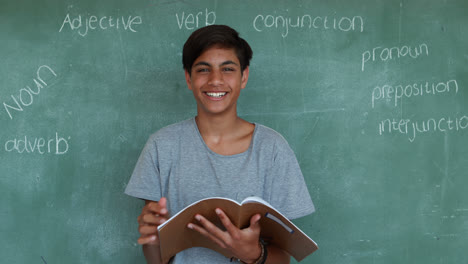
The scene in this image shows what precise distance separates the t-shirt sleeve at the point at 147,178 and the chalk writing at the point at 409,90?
101 cm

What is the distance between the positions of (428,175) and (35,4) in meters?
1.82

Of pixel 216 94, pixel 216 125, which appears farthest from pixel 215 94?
pixel 216 125

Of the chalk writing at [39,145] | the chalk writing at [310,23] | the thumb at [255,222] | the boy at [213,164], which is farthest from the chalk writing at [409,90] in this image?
the chalk writing at [39,145]

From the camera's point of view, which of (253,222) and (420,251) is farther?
(420,251)

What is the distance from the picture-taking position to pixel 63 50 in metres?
1.76

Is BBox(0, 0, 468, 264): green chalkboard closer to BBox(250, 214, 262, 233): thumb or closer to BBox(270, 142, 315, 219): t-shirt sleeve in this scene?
BBox(270, 142, 315, 219): t-shirt sleeve

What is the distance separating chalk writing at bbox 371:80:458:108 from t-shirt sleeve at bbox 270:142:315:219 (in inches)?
27.1

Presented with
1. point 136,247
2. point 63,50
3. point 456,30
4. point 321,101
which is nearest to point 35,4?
point 63,50

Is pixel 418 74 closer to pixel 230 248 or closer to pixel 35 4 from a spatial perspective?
pixel 230 248

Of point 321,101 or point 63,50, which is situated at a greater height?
point 63,50

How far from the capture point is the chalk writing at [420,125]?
5.99 feet

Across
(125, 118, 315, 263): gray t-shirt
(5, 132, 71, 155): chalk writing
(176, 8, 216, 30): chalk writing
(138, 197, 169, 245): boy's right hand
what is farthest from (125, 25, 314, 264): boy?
(5, 132, 71, 155): chalk writing

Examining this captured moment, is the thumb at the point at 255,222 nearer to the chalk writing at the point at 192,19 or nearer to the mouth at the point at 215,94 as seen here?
the mouth at the point at 215,94

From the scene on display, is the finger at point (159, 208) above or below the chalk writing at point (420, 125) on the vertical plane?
below
